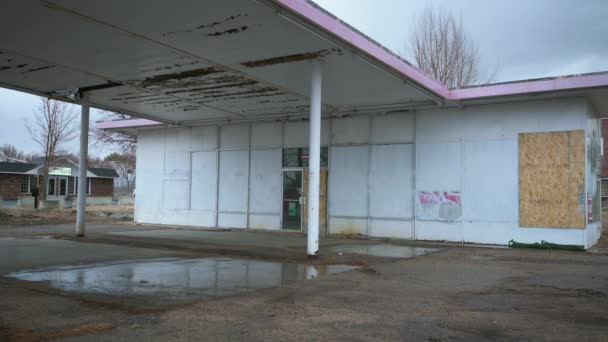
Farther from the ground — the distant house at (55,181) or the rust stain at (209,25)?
the rust stain at (209,25)

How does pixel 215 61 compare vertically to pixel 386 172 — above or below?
above

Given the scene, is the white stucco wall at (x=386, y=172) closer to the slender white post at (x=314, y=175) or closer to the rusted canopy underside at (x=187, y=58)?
the rusted canopy underside at (x=187, y=58)

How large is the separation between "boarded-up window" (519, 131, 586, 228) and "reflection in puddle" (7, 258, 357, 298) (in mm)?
6549

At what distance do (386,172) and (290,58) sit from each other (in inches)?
255

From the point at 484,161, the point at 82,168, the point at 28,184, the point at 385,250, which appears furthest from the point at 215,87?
the point at 28,184

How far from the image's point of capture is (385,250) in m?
13.3

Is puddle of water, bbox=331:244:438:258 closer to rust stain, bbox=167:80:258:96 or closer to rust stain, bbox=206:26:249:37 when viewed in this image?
rust stain, bbox=167:80:258:96

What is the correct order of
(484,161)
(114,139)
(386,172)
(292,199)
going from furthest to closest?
(114,139), (292,199), (386,172), (484,161)

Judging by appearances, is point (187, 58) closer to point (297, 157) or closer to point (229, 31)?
point (229, 31)

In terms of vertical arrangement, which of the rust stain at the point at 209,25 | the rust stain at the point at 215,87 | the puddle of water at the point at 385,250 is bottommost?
the puddle of water at the point at 385,250

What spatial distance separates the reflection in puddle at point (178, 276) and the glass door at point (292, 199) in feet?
23.8

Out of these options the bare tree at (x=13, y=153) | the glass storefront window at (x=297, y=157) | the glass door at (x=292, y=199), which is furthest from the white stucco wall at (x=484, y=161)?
the bare tree at (x=13, y=153)

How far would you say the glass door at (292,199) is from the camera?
18.1 metres

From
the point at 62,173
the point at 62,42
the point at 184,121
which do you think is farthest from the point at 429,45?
the point at 62,173
